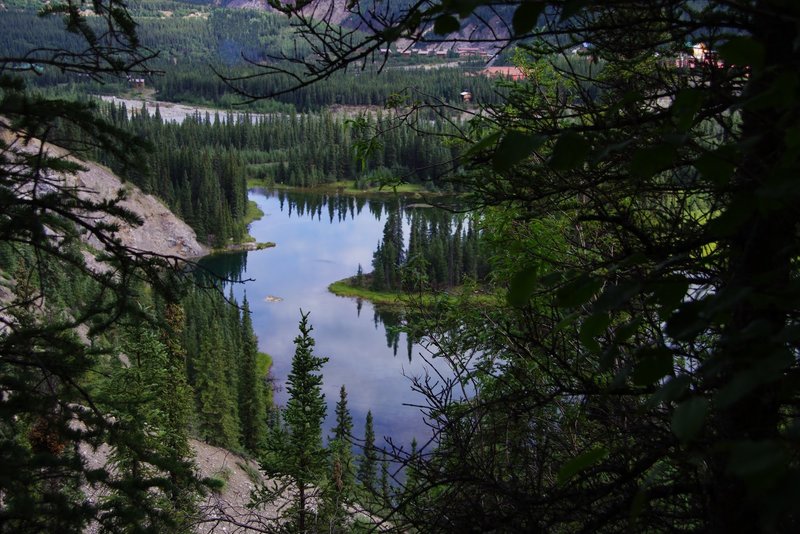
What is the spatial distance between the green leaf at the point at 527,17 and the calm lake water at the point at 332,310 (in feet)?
73.1

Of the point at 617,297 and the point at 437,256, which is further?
the point at 437,256

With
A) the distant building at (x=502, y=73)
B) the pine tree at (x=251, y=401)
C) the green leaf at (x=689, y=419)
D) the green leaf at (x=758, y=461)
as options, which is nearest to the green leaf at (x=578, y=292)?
the green leaf at (x=689, y=419)

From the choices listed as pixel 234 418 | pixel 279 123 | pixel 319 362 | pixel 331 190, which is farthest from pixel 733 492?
pixel 279 123

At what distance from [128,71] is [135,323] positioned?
5.84 ft

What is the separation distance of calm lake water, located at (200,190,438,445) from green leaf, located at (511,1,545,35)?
22295mm

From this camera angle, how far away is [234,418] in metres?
38.0

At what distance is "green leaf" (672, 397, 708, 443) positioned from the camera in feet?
3.30

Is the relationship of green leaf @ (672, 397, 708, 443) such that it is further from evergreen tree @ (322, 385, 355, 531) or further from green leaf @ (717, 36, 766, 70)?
evergreen tree @ (322, 385, 355, 531)

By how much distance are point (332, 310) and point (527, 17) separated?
6044 cm

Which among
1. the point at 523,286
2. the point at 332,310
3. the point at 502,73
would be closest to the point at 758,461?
the point at 523,286

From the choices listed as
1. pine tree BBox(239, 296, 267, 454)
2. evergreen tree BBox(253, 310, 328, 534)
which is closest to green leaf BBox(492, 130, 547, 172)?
evergreen tree BBox(253, 310, 328, 534)

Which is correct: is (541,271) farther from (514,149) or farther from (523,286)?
(514,149)

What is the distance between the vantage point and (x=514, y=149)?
1377mm

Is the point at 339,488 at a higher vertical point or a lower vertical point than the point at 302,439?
higher
